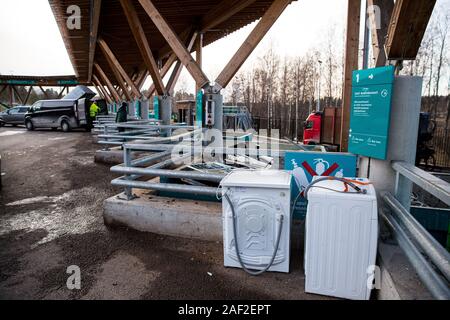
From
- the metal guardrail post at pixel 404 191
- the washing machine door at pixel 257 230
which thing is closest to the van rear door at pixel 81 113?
the washing machine door at pixel 257 230

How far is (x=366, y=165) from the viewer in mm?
3658

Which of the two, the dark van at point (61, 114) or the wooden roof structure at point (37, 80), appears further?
the wooden roof structure at point (37, 80)

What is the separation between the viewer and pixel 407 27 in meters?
3.47

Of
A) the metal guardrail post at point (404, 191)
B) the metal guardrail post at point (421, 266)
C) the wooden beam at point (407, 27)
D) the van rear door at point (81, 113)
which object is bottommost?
the metal guardrail post at point (421, 266)

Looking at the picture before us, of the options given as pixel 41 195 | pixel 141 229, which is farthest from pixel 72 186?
pixel 141 229

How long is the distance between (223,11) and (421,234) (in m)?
8.69

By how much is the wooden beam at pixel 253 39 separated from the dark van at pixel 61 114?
57.0 feet

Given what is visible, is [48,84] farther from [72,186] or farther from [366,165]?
[366,165]

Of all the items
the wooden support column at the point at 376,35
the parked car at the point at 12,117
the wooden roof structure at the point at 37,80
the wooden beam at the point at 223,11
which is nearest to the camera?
the wooden support column at the point at 376,35

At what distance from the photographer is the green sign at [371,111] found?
3.29m

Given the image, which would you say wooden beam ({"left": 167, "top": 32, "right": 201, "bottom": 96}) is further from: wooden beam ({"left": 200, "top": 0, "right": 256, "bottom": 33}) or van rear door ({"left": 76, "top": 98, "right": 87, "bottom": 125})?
van rear door ({"left": 76, "top": 98, "right": 87, "bottom": 125})

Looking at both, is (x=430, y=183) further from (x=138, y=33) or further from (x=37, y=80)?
(x=37, y=80)

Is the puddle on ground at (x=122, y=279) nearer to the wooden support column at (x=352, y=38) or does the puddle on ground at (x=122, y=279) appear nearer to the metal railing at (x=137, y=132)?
the metal railing at (x=137, y=132)
